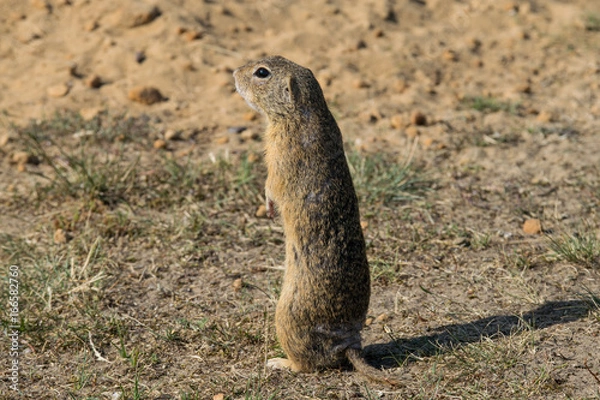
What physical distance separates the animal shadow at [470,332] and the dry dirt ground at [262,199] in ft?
0.06

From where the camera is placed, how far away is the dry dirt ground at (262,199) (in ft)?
13.7

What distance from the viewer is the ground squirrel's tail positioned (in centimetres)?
389

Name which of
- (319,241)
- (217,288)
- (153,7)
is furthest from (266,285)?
(153,7)

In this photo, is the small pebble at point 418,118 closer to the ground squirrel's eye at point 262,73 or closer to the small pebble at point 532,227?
the small pebble at point 532,227

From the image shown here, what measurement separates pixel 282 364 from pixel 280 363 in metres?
0.02

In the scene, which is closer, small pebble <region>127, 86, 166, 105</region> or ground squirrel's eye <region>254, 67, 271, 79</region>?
ground squirrel's eye <region>254, 67, 271, 79</region>

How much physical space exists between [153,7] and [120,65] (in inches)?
34.1

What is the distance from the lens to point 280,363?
4.18m

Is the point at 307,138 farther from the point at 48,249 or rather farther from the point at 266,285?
the point at 48,249

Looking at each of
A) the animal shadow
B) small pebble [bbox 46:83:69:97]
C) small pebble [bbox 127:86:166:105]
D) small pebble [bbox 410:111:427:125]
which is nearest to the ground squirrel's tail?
the animal shadow

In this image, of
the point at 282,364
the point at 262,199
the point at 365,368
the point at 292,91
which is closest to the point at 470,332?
the point at 365,368

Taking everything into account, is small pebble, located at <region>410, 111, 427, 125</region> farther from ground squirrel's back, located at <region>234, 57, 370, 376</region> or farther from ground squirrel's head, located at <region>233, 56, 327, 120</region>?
ground squirrel's back, located at <region>234, 57, 370, 376</region>

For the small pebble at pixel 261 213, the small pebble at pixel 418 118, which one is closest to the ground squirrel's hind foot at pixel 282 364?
→ the small pebble at pixel 261 213

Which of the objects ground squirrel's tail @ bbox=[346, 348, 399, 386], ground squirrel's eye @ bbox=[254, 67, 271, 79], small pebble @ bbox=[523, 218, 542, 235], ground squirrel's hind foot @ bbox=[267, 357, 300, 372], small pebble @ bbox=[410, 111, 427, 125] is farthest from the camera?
small pebble @ bbox=[410, 111, 427, 125]
